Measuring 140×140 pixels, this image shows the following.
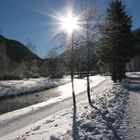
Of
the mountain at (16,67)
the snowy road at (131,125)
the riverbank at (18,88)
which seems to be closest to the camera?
the snowy road at (131,125)

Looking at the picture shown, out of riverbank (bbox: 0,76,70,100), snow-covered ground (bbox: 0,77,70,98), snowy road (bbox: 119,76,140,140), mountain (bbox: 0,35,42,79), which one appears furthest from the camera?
mountain (bbox: 0,35,42,79)

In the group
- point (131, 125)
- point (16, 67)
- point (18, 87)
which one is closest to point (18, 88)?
point (18, 87)

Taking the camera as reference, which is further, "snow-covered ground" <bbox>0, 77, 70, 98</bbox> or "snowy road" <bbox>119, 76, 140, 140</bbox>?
"snow-covered ground" <bbox>0, 77, 70, 98</bbox>

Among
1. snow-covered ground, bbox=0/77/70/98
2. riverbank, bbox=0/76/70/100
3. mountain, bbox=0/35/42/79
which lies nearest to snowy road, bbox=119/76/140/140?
riverbank, bbox=0/76/70/100

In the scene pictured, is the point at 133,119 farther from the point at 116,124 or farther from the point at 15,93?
the point at 15,93

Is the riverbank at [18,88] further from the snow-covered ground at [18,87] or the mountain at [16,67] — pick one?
the mountain at [16,67]

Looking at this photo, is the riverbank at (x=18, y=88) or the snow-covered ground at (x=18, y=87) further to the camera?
the snow-covered ground at (x=18, y=87)

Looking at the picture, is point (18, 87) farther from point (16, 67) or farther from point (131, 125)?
point (16, 67)

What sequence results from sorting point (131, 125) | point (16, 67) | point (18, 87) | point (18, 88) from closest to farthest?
point (131, 125)
point (18, 88)
point (18, 87)
point (16, 67)

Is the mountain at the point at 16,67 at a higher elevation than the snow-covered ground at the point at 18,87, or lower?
higher

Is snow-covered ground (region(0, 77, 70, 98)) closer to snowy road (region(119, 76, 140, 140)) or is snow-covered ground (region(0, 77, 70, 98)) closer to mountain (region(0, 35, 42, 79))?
mountain (region(0, 35, 42, 79))

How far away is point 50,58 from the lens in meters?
18.8

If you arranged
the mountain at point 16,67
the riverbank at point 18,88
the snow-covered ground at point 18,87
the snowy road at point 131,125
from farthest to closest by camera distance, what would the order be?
the mountain at point 16,67 < the snow-covered ground at point 18,87 < the riverbank at point 18,88 < the snowy road at point 131,125

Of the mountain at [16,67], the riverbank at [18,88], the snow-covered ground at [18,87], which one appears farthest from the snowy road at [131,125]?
the mountain at [16,67]
